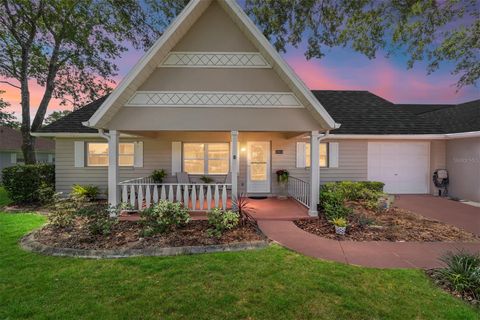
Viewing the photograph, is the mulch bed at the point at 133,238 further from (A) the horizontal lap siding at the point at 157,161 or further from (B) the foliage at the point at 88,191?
(A) the horizontal lap siding at the point at 157,161

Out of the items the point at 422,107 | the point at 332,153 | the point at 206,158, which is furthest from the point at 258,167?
the point at 422,107

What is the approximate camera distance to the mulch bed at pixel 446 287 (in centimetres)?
314

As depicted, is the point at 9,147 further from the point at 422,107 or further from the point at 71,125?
the point at 422,107

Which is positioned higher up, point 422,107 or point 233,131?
point 422,107

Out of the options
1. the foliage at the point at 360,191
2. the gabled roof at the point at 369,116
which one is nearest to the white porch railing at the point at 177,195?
the foliage at the point at 360,191

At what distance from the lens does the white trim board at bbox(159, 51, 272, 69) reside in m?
6.46

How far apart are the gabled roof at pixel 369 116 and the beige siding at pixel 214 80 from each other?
509 cm

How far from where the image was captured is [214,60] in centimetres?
652

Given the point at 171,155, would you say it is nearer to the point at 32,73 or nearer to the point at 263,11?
the point at 263,11

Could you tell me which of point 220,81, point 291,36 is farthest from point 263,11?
point 220,81

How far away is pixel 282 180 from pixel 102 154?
824 cm

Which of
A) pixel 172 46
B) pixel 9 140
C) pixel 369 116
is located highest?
pixel 172 46

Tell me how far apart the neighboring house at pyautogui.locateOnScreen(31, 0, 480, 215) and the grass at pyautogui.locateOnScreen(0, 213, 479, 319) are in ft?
8.04

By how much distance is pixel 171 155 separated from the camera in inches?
396
